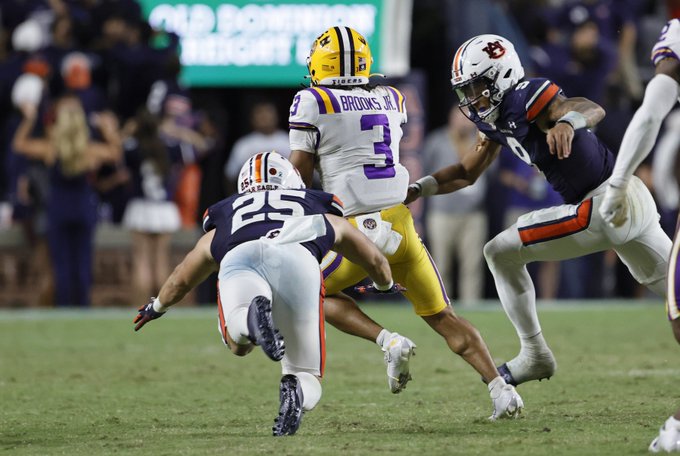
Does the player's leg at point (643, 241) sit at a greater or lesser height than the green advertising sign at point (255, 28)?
lesser

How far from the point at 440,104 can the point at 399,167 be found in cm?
878

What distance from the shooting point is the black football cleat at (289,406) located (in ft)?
16.5

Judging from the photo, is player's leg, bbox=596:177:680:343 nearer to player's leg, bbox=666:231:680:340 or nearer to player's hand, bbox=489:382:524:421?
player's hand, bbox=489:382:524:421

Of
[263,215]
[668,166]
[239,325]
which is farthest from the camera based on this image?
[668,166]

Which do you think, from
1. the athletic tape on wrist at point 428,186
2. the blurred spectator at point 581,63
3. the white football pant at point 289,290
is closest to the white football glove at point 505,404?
the white football pant at point 289,290

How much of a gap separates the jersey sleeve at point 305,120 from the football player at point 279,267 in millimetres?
527

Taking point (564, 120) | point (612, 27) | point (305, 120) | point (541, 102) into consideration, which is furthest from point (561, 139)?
point (612, 27)

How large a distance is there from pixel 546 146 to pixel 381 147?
80 centimetres

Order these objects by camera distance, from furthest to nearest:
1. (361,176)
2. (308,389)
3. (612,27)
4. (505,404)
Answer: (612,27), (361,176), (505,404), (308,389)

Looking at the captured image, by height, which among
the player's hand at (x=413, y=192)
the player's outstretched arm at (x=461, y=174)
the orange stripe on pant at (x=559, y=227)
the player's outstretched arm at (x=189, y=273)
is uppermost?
the player's outstretched arm at (x=461, y=174)

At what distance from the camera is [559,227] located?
591 cm

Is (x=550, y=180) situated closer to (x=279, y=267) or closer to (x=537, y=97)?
(x=537, y=97)

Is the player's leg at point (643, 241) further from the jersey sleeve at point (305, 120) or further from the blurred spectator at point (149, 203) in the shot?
the blurred spectator at point (149, 203)

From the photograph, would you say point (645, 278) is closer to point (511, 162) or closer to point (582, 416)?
point (582, 416)
